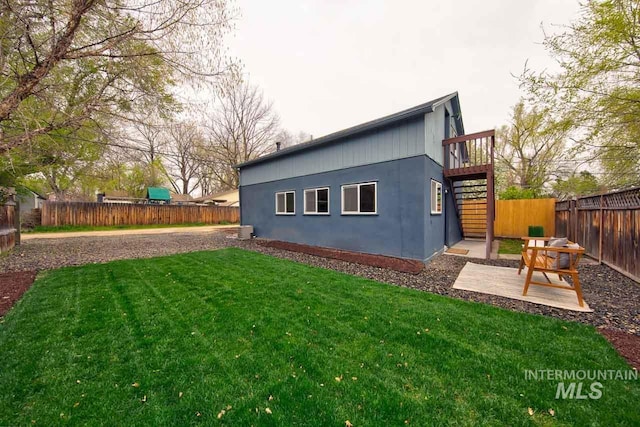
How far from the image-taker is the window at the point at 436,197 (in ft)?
23.9

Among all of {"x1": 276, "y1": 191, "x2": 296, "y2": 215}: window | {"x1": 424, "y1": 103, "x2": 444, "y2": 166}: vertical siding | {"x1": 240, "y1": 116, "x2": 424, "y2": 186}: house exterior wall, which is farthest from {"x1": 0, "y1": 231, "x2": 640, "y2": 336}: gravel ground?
→ {"x1": 240, "y1": 116, "x2": 424, "y2": 186}: house exterior wall

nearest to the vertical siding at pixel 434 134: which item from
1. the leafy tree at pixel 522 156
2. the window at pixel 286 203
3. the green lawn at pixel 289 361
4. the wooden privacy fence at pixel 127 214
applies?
the green lawn at pixel 289 361

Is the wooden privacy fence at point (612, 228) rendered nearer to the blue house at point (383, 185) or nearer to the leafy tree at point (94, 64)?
the blue house at point (383, 185)

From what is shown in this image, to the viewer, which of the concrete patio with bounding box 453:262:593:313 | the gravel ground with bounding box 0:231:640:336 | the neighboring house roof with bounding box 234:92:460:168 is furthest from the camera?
the neighboring house roof with bounding box 234:92:460:168

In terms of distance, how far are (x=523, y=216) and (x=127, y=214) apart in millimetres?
26366

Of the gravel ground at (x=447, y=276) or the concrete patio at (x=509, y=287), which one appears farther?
the concrete patio at (x=509, y=287)

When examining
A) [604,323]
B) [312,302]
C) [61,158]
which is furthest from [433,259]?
[61,158]

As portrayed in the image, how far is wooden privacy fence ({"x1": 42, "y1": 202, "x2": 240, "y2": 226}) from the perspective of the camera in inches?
641

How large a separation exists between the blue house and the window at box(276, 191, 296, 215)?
0.04 meters

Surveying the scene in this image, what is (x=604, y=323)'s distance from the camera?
3.21 meters

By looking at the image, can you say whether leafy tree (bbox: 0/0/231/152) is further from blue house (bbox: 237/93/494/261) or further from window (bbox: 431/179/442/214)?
window (bbox: 431/179/442/214)

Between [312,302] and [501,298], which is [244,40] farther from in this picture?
[501,298]

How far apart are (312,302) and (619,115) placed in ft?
31.6

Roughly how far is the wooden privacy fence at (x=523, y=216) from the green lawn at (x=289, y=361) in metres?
11.2
